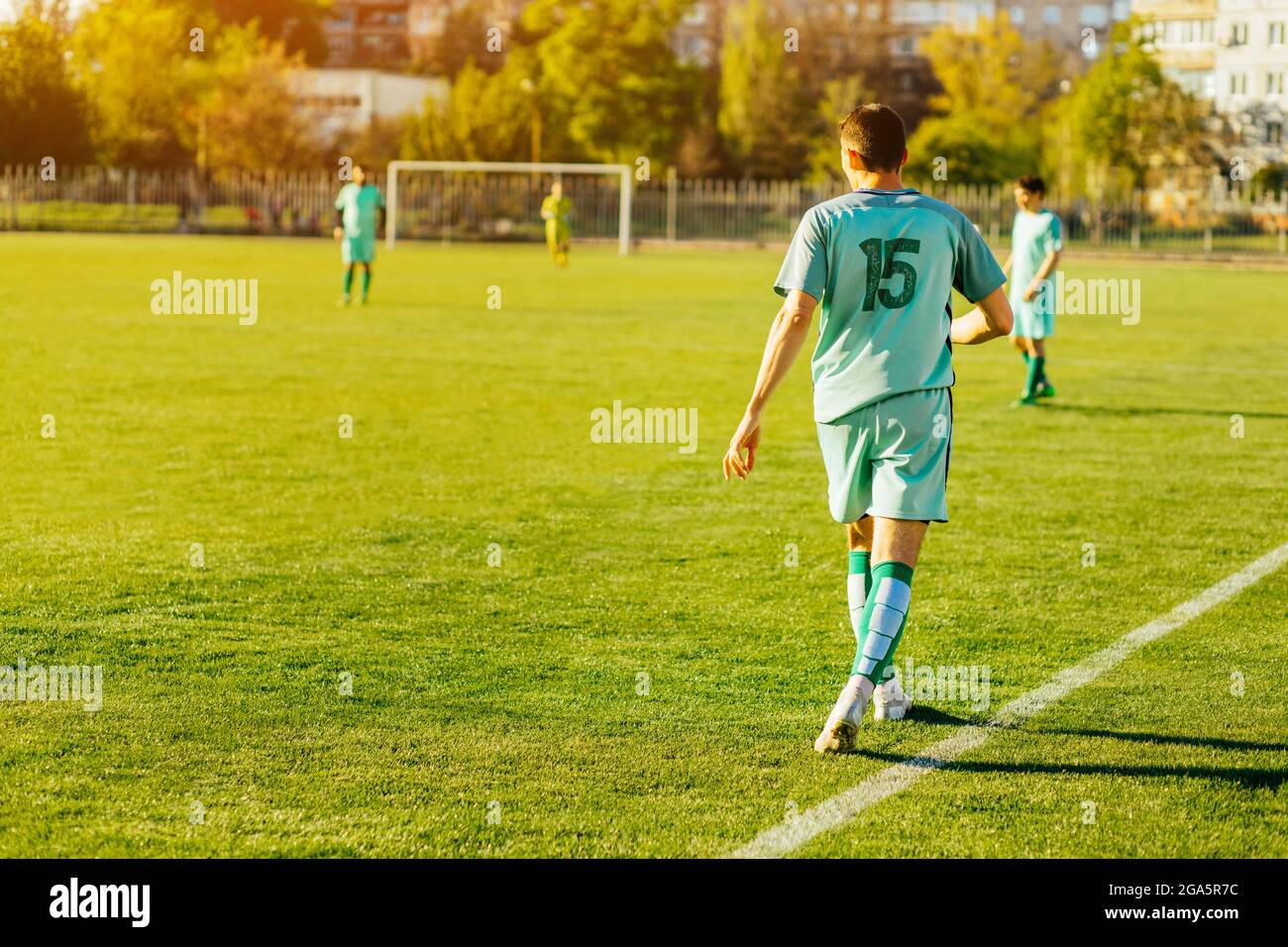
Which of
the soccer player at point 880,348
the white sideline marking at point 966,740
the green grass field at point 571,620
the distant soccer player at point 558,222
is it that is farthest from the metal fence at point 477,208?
the soccer player at point 880,348

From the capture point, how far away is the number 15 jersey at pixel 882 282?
539 cm

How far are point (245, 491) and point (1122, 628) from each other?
5.50 m

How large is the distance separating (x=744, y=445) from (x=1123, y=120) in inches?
2630

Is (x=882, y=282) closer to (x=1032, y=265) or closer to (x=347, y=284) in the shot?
(x=1032, y=265)

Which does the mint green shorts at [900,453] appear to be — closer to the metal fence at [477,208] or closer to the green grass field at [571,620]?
the green grass field at [571,620]

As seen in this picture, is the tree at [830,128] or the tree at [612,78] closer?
the tree at [612,78]

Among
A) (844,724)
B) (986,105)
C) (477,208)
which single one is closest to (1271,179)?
(986,105)

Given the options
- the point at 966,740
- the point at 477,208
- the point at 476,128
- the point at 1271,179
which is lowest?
the point at 966,740

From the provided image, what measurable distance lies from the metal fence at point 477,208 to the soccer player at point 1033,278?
130 feet

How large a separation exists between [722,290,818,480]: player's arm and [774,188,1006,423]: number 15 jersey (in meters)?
0.06

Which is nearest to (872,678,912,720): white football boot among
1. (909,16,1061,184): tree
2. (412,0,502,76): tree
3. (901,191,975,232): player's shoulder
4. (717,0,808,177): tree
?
(901,191,975,232): player's shoulder

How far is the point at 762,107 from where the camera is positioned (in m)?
78.3

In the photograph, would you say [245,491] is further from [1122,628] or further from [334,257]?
[334,257]
